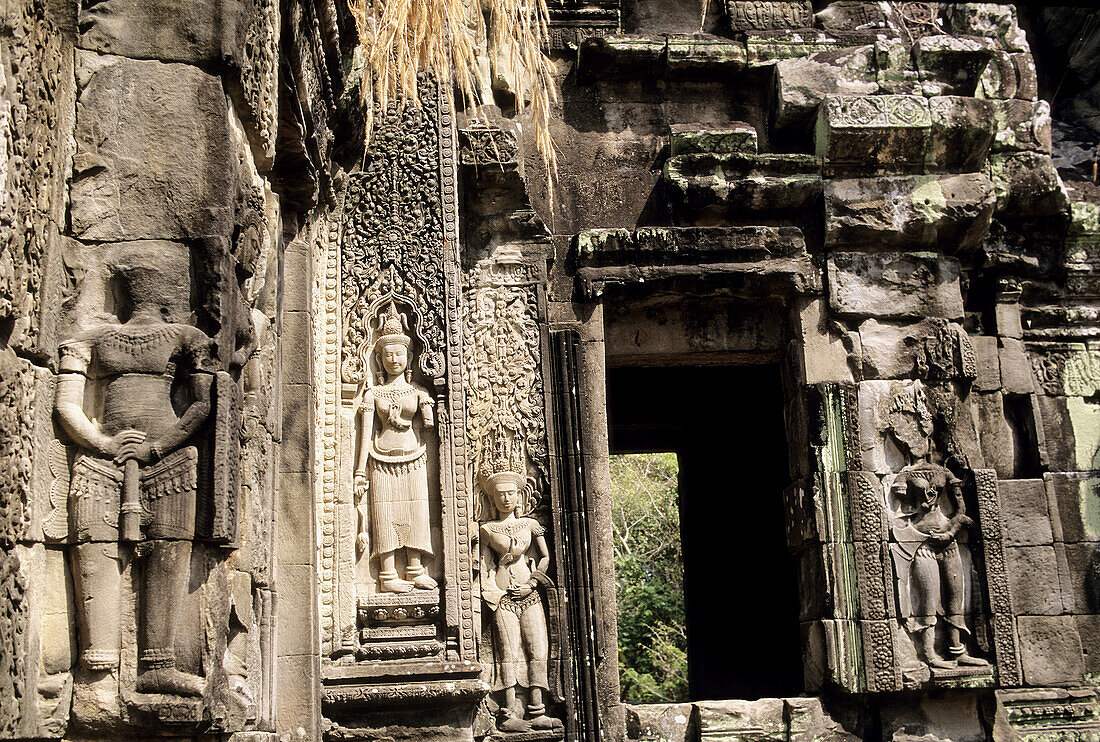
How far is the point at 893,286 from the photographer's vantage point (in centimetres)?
662

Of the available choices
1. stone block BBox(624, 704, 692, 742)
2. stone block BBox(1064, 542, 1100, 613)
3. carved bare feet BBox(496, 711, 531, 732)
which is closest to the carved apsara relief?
carved bare feet BBox(496, 711, 531, 732)

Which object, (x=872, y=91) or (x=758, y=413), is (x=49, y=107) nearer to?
(x=872, y=91)

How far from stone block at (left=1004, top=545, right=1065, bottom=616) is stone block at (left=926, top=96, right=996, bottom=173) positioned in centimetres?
253

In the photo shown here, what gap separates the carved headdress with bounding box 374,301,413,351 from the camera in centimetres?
550

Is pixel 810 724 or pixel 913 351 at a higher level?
pixel 913 351

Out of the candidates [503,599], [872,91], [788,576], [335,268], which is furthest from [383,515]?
[872,91]

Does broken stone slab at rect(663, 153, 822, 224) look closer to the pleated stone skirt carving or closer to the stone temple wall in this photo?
the stone temple wall

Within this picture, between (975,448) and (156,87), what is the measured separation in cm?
528

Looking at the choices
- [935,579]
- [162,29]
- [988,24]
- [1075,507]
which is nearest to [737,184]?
[988,24]

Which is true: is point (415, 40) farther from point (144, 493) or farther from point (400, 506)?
point (144, 493)

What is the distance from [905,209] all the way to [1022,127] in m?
1.46

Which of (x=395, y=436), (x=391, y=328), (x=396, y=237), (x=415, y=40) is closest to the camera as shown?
(x=415, y=40)

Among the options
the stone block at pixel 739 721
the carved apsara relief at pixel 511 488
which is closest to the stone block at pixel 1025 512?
the stone block at pixel 739 721

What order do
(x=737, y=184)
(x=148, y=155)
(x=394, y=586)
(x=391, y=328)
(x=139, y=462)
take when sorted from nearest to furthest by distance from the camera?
(x=139, y=462) → (x=148, y=155) → (x=394, y=586) → (x=391, y=328) → (x=737, y=184)
